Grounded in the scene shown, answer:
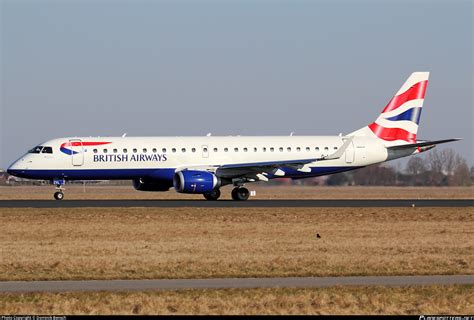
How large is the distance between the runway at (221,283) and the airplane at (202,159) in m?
28.5

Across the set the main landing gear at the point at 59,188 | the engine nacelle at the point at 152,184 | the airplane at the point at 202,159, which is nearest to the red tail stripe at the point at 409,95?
the airplane at the point at 202,159

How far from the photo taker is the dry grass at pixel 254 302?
16.5 m

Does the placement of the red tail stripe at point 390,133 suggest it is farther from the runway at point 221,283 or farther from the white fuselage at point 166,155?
the runway at point 221,283

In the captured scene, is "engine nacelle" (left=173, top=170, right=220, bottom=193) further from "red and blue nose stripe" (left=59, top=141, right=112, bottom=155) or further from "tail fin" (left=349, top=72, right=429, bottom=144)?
"tail fin" (left=349, top=72, right=429, bottom=144)

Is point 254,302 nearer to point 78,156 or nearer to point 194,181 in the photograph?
point 194,181

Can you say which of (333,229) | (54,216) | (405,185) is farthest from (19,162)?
(405,185)

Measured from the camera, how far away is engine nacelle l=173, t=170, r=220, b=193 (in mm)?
48844

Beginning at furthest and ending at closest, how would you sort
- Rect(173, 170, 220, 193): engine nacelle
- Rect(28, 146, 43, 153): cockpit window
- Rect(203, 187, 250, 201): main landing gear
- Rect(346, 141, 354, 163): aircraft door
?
Rect(346, 141, 354, 163): aircraft door, Rect(203, 187, 250, 201): main landing gear, Rect(28, 146, 43, 153): cockpit window, Rect(173, 170, 220, 193): engine nacelle

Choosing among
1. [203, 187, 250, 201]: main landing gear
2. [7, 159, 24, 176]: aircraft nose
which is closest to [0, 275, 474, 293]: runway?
[203, 187, 250, 201]: main landing gear

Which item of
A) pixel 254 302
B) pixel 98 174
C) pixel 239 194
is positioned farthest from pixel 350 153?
pixel 254 302

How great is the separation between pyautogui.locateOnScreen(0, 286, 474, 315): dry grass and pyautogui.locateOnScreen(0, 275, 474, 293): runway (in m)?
0.91

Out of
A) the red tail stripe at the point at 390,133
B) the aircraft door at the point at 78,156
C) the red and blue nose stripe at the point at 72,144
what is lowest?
the aircraft door at the point at 78,156

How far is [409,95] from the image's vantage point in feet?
191

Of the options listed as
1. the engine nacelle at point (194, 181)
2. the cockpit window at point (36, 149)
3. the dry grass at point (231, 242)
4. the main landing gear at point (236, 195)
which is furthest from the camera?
the main landing gear at point (236, 195)
